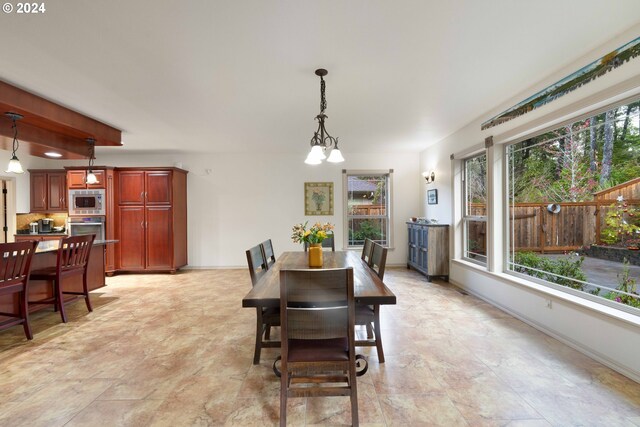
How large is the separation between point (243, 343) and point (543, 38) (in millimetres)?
3483

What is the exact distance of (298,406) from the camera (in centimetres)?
185

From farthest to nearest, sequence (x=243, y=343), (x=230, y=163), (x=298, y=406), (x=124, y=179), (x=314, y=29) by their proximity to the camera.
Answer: (x=230, y=163) < (x=124, y=179) < (x=243, y=343) < (x=314, y=29) < (x=298, y=406)

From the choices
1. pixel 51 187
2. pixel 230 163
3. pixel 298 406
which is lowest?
pixel 298 406

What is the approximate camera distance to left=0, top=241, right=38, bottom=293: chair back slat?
2.63m

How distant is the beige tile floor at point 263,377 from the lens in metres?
1.75

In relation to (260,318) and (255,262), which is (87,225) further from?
(260,318)

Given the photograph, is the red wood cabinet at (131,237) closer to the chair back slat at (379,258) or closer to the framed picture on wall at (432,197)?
the chair back slat at (379,258)

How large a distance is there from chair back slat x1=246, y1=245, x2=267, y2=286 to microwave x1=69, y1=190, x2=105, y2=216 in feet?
14.2

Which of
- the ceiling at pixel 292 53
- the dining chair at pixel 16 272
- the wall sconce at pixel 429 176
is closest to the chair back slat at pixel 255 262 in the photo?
the ceiling at pixel 292 53

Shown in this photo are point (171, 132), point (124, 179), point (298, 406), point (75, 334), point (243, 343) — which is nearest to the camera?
point (298, 406)

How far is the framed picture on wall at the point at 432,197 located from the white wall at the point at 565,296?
1200mm

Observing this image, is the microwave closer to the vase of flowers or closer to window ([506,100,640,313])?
the vase of flowers

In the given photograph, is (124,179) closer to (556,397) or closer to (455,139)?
(455,139)

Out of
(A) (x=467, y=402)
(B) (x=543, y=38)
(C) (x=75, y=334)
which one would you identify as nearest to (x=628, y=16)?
(B) (x=543, y=38)
